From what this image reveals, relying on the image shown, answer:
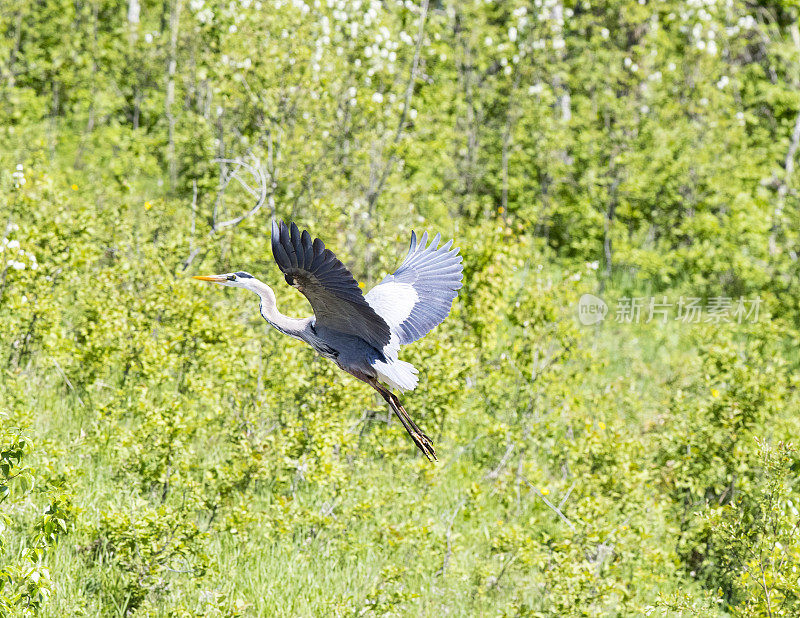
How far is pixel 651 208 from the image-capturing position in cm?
1298

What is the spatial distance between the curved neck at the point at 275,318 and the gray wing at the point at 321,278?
18 centimetres

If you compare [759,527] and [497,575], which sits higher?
[759,527]

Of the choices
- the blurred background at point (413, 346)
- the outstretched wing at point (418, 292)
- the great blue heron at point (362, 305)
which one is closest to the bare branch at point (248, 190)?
the blurred background at point (413, 346)

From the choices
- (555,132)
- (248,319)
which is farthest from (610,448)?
(555,132)

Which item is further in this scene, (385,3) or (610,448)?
(385,3)

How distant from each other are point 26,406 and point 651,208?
9.66m

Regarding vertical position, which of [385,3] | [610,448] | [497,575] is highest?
[385,3]

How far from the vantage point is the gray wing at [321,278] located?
3.82 meters

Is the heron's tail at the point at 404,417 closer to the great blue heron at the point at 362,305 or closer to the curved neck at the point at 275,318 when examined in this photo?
the great blue heron at the point at 362,305

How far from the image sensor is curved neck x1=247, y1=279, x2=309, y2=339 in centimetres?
466

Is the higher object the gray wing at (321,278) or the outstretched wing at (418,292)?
the gray wing at (321,278)

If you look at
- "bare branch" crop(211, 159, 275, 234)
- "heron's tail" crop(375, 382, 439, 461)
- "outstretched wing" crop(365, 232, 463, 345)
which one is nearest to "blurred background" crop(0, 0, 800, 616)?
"bare branch" crop(211, 159, 275, 234)

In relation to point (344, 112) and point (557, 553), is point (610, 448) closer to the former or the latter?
point (557, 553)

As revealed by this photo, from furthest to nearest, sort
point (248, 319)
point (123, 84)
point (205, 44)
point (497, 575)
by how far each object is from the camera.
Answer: point (123, 84)
point (205, 44)
point (248, 319)
point (497, 575)
